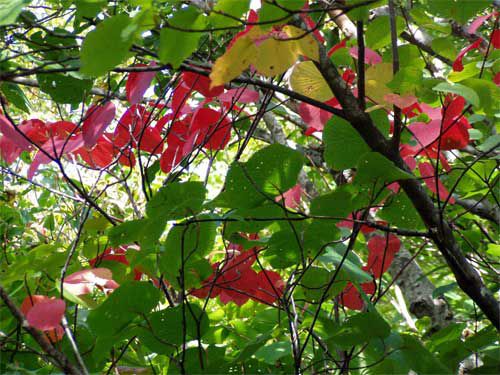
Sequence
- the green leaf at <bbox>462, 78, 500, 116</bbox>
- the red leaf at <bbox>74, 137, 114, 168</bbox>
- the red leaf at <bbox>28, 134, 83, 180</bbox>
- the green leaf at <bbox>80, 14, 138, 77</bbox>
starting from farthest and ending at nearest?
the red leaf at <bbox>74, 137, 114, 168</bbox> → the red leaf at <bbox>28, 134, 83, 180</bbox> → the green leaf at <bbox>462, 78, 500, 116</bbox> → the green leaf at <bbox>80, 14, 138, 77</bbox>

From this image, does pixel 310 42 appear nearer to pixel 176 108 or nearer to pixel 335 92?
pixel 335 92

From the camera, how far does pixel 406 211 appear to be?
Answer: 81 centimetres

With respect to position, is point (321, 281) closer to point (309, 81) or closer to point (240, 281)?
point (240, 281)

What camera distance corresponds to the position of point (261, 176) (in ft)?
2.12

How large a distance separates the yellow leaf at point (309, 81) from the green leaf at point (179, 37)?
24cm

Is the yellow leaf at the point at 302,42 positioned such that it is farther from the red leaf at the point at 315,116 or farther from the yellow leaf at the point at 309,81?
the red leaf at the point at 315,116

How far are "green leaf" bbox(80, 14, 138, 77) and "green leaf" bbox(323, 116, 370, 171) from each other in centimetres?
32

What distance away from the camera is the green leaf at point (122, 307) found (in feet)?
2.15

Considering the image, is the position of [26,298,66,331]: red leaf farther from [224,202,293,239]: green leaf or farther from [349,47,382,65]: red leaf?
[349,47,382,65]: red leaf

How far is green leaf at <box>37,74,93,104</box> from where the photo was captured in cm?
84

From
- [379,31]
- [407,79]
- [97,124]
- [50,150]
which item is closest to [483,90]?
[407,79]

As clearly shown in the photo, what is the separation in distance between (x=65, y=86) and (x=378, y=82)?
456 mm

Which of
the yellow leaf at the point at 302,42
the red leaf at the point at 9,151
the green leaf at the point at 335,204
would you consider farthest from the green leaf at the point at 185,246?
the red leaf at the point at 9,151

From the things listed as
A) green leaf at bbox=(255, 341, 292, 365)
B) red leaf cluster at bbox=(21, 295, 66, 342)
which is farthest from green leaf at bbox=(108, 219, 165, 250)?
green leaf at bbox=(255, 341, 292, 365)
